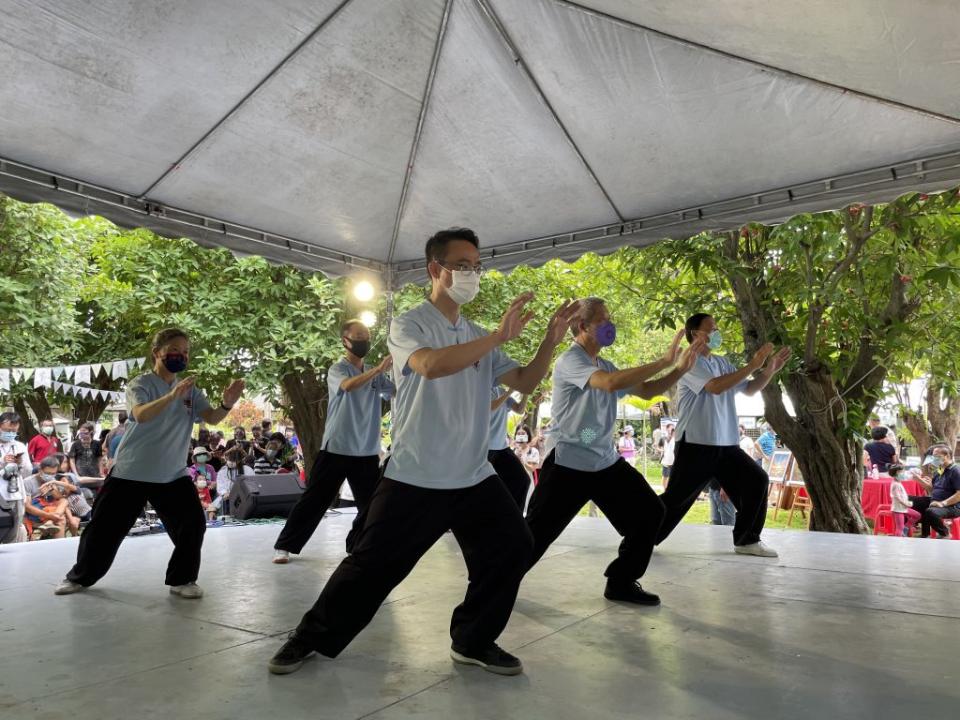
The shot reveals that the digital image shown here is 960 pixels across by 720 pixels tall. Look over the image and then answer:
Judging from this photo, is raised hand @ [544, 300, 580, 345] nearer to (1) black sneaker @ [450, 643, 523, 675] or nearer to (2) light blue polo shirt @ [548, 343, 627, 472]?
(2) light blue polo shirt @ [548, 343, 627, 472]

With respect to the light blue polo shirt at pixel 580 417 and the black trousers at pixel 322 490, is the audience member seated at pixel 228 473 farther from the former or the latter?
the light blue polo shirt at pixel 580 417

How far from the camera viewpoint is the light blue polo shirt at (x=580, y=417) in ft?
14.1

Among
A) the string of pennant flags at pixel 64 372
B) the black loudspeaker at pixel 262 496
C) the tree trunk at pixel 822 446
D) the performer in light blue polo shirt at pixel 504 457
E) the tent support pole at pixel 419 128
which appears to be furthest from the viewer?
the string of pennant flags at pixel 64 372

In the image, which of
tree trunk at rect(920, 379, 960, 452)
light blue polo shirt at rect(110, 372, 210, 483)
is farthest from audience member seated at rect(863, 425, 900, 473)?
light blue polo shirt at rect(110, 372, 210, 483)

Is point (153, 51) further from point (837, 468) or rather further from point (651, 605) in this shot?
point (837, 468)

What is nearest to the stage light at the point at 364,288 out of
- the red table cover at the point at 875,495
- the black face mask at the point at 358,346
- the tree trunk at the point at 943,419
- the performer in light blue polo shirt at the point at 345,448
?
the performer in light blue polo shirt at the point at 345,448

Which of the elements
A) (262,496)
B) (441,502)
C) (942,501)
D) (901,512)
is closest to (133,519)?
(441,502)

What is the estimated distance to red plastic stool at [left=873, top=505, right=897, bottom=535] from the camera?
10.3 m

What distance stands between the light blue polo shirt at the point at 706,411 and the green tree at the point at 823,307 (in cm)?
166

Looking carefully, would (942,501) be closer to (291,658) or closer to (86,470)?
(291,658)

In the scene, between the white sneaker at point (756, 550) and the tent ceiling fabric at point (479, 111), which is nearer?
the tent ceiling fabric at point (479, 111)

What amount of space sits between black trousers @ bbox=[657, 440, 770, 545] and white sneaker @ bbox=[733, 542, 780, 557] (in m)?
0.03

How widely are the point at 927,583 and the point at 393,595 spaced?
3488 mm

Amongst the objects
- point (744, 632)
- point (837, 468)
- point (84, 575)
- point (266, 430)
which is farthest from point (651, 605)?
point (266, 430)
